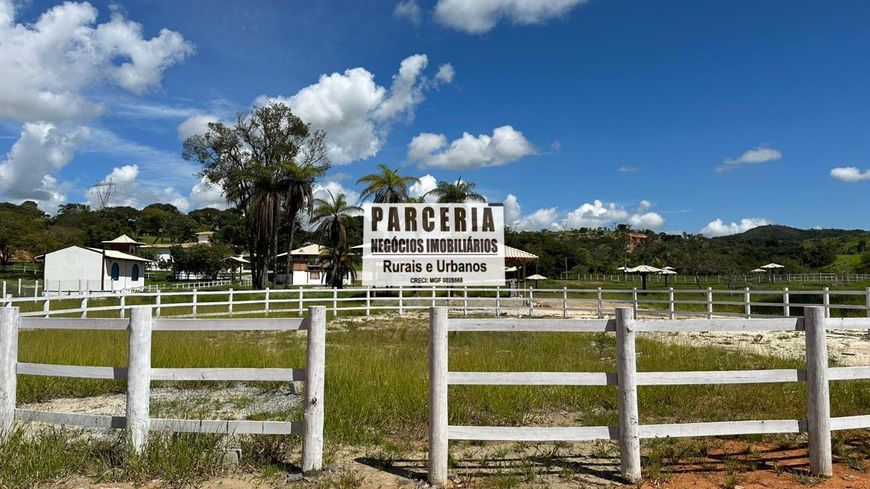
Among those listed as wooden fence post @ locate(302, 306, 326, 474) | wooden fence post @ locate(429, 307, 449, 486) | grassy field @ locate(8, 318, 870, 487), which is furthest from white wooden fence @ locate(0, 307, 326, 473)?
wooden fence post @ locate(429, 307, 449, 486)

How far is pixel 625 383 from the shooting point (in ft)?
13.1

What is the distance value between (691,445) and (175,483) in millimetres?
4374

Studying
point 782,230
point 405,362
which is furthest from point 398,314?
point 782,230

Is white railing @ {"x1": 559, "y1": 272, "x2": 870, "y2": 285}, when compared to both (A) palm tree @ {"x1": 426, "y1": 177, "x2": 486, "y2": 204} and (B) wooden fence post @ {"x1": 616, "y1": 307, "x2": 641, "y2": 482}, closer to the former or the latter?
(A) palm tree @ {"x1": 426, "y1": 177, "x2": 486, "y2": 204}

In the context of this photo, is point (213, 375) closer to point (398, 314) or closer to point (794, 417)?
point (794, 417)

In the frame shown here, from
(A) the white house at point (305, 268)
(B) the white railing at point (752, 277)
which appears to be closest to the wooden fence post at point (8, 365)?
(A) the white house at point (305, 268)

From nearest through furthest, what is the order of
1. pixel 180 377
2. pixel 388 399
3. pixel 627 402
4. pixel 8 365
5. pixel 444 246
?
pixel 627 402 < pixel 180 377 < pixel 8 365 < pixel 388 399 < pixel 444 246

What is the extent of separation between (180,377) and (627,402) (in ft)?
11.7

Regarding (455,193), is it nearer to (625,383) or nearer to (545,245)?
(625,383)

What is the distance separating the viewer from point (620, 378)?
159 inches

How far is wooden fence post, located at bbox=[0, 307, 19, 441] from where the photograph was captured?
4508 mm

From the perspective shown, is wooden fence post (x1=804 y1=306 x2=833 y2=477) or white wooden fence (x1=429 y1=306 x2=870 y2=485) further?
wooden fence post (x1=804 y1=306 x2=833 y2=477)

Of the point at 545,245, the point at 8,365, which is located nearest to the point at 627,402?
the point at 8,365

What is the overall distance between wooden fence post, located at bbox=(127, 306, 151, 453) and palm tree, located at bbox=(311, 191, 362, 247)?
27.6 meters
